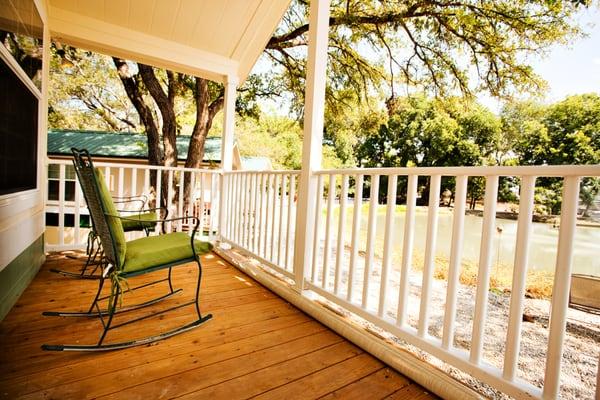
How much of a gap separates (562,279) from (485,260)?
0.87 feet

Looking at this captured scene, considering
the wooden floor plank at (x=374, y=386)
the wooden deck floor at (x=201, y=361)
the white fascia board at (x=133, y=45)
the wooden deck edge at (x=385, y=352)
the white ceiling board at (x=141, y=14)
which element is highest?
the white ceiling board at (x=141, y=14)

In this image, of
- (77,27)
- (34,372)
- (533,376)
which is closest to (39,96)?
(77,27)

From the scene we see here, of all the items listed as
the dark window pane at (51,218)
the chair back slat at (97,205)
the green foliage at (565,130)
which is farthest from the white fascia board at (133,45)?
the dark window pane at (51,218)

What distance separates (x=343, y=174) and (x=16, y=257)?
2273 millimetres

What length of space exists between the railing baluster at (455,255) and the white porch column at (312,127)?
109cm

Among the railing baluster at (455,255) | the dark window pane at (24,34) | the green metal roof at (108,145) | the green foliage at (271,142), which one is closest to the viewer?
the railing baluster at (455,255)

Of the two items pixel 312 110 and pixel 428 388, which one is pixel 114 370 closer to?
pixel 428 388

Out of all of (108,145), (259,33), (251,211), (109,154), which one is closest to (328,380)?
(251,211)

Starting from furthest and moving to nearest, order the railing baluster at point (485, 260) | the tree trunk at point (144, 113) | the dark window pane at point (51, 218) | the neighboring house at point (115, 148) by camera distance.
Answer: the neighboring house at point (115, 148)
the dark window pane at point (51, 218)
the tree trunk at point (144, 113)
the railing baluster at point (485, 260)

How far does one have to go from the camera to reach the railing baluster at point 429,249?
1.47 metres

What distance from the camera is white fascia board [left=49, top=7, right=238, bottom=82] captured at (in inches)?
122

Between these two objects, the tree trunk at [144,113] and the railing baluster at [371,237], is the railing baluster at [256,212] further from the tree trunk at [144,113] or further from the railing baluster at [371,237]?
the tree trunk at [144,113]

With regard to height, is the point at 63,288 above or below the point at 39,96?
below

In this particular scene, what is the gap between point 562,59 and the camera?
6.11m
